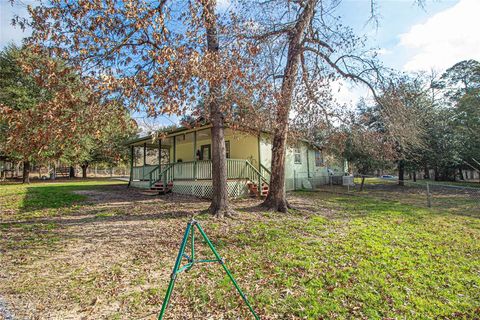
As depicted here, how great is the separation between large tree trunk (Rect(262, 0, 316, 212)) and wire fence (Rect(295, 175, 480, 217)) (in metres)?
5.99

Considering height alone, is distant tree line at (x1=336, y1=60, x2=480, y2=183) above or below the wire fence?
above

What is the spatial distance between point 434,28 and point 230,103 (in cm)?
693

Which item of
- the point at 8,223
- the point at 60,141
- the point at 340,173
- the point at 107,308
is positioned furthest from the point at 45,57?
the point at 340,173

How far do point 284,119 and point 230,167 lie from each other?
4.62m

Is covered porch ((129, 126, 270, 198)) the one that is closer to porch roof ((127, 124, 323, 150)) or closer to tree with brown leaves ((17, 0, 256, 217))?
porch roof ((127, 124, 323, 150))

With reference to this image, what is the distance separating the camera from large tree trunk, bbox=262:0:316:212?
829cm

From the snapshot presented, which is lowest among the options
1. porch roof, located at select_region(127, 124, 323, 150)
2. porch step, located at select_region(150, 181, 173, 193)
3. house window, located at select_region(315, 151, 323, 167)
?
porch step, located at select_region(150, 181, 173, 193)

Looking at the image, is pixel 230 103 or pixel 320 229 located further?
pixel 320 229

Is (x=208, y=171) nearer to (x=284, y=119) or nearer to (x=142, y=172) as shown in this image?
(x=284, y=119)

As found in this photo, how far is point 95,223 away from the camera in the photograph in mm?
7309

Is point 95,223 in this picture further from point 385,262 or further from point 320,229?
point 385,262

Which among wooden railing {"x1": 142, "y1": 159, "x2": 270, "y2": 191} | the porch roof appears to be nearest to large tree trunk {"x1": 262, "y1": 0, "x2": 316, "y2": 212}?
wooden railing {"x1": 142, "y1": 159, "x2": 270, "y2": 191}

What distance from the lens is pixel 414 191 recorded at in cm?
1730

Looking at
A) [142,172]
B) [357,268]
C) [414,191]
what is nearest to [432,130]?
[414,191]
